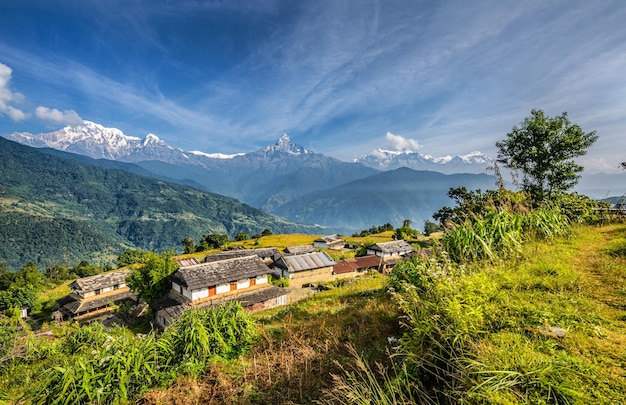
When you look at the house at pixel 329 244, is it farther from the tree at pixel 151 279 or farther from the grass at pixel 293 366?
the grass at pixel 293 366

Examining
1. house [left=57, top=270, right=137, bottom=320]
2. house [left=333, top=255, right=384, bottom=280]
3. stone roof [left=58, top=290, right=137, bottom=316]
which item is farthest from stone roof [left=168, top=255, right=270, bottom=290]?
stone roof [left=58, top=290, right=137, bottom=316]

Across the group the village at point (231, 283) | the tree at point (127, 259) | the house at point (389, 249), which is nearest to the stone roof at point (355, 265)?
the village at point (231, 283)

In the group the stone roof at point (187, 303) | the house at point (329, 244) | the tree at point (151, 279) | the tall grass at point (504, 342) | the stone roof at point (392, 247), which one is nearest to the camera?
the tall grass at point (504, 342)

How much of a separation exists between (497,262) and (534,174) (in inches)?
647

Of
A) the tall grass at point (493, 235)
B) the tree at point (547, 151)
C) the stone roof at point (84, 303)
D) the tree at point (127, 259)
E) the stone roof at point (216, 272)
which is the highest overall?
the tree at point (547, 151)

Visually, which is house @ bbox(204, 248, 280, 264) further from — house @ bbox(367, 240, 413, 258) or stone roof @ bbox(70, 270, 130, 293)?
house @ bbox(367, 240, 413, 258)

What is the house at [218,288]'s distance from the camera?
28.7m

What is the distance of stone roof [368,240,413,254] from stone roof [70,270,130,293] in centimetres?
5283

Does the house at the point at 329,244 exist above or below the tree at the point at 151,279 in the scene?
below

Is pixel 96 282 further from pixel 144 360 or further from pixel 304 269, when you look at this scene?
pixel 144 360

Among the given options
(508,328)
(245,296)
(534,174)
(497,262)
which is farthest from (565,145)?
(245,296)

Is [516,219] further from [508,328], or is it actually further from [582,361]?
[582,361]

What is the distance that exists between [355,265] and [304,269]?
1234 cm

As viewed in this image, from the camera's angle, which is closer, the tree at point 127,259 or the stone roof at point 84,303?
the stone roof at point 84,303
